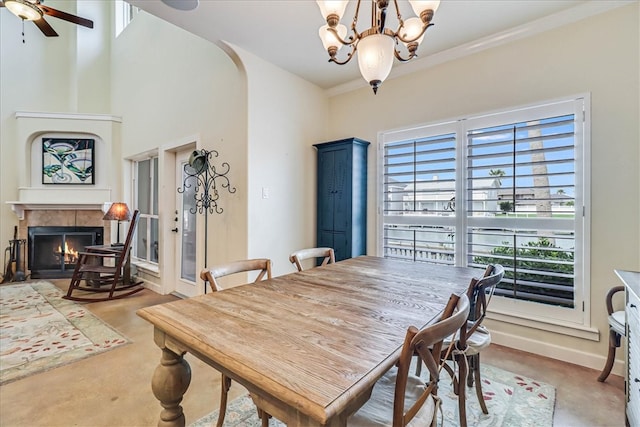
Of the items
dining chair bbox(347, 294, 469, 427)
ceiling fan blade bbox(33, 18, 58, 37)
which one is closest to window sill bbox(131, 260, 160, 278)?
ceiling fan blade bbox(33, 18, 58, 37)

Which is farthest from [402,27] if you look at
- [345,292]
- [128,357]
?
[128,357]

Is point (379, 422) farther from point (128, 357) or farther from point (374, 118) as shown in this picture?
point (374, 118)

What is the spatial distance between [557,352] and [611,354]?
0.35m

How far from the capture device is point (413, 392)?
1.12m

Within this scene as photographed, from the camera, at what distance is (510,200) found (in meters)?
2.36

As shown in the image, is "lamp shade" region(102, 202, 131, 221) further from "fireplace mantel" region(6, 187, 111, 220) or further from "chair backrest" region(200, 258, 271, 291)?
"chair backrest" region(200, 258, 271, 291)

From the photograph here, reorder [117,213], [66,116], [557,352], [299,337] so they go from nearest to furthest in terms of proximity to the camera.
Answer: [299,337] < [557,352] < [117,213] < [66,116]

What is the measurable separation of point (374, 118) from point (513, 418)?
8.87 ft

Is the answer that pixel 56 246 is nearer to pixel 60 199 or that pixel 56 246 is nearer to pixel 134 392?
pixel 60 199

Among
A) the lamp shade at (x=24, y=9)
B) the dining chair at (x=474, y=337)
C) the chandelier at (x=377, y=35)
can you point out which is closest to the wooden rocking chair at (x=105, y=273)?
the lamp shade at (x=24, y=9)

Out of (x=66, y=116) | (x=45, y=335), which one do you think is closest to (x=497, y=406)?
(x=45, y=335)

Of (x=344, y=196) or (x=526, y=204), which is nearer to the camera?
(x=526, y=204)

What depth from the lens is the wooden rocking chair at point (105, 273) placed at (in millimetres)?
3709

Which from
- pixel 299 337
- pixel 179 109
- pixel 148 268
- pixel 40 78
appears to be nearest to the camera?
pixel 299 337
